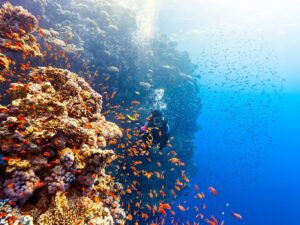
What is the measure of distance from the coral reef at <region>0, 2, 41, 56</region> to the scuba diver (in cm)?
475

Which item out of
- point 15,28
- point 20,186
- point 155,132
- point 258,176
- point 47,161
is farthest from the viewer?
point 258,176

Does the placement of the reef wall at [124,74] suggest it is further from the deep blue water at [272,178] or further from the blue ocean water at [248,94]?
the deep blue water at [272,178]

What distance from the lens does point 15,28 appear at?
6922 mm

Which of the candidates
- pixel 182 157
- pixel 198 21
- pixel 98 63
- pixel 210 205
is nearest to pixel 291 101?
pixel 210 205

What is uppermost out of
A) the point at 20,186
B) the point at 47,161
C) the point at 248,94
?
the point at 248,94

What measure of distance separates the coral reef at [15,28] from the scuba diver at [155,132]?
15.6 ft

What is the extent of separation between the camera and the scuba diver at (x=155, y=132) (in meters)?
8.90

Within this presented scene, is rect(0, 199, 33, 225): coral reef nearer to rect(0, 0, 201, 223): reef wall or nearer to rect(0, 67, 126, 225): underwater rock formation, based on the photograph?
rect(0, 67, 126, 225): underwater rock formation

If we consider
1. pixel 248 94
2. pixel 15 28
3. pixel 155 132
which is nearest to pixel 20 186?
pixel 15 28

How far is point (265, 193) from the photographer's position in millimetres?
92312

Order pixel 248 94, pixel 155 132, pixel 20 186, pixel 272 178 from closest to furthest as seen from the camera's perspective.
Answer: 1. pixel 20 186
2. pixel 155 132
3. pixel 272 178
4. pixel 248 94

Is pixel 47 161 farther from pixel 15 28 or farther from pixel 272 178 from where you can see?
pixel 272 178

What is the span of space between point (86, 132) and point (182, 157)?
55.5 ft

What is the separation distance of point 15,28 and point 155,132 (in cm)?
586
